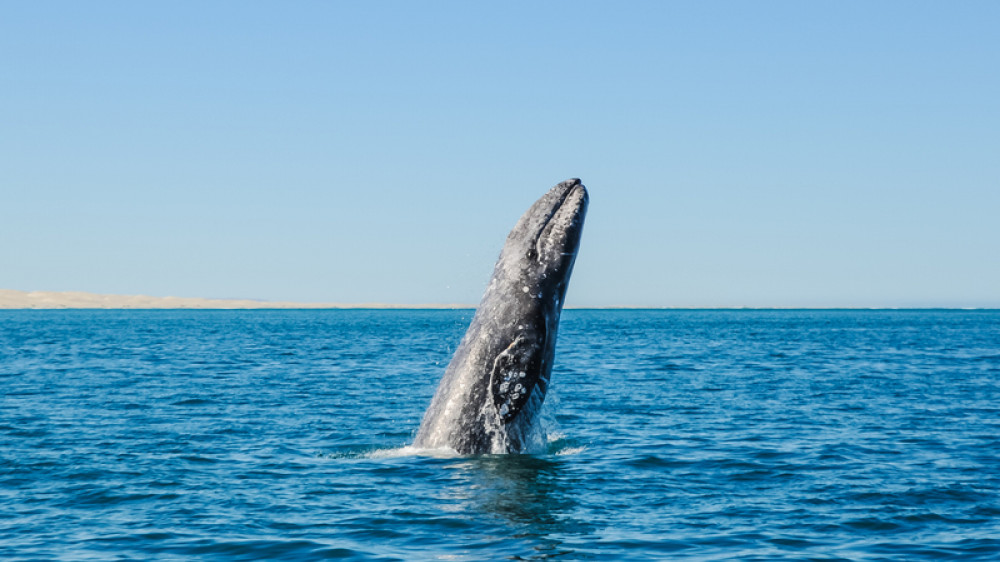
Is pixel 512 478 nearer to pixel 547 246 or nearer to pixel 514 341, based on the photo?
pixel 514 341

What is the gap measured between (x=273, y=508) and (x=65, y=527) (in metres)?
2.13

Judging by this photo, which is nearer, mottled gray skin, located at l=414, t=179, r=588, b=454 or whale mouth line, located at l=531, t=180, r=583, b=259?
mottled gray skin, located at l=414, t=179, r=588, b=454

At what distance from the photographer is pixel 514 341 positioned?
12.1 metres

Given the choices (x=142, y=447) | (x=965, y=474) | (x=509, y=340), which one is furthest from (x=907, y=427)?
(x=142, y=447)

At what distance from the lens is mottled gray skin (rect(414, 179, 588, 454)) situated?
39.2 feet

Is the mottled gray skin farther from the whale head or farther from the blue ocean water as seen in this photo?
the blue ocean water

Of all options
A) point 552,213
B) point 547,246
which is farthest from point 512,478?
point 552,213

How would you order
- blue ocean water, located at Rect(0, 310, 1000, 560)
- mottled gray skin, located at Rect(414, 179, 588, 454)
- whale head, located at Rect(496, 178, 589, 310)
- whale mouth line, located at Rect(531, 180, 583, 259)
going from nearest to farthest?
blue ocean water, located at Rect(0, 310, 1000, 560) < mottled gray skin, located at Rect(414, 179, 588, 454) < whale head, located at Rect(496, 178, 589, 310) < whale mouth line, located at Rect(531, 180, 583, 259)

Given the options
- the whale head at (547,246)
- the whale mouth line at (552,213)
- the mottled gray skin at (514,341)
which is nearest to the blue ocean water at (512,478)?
the mottled gray skin at (514,341)

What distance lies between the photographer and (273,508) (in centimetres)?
1113

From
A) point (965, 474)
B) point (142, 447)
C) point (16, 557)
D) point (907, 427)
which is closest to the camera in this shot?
point (16, 557)

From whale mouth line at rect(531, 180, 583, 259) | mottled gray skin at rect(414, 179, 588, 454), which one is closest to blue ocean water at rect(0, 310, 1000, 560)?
mottled gray skin at rect(414, 179, 588, 454)

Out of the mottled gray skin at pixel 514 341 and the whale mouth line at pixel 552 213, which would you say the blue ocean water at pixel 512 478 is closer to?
the mottled gray skin at pixel 514 341

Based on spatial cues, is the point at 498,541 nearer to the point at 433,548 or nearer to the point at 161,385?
Result: the point at 433,548
